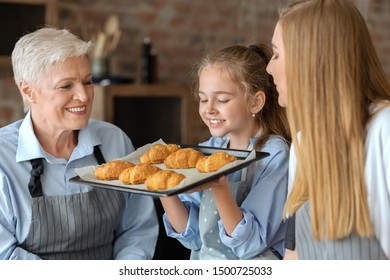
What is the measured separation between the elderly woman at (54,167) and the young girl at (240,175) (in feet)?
0.66

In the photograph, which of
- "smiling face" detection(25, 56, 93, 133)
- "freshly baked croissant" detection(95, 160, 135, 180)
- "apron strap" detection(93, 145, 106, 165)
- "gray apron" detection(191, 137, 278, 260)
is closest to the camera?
"freshly baked croissant" detection(95, 160, 135, 180)

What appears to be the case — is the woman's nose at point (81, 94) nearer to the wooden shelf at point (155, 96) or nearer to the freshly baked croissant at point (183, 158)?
the freshly baked croissant at point (183, 158)

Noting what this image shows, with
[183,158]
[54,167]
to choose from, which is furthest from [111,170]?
[54,167]

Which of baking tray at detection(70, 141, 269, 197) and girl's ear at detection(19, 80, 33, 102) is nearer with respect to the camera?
baking tray at detection(70, 141, 269, 197)

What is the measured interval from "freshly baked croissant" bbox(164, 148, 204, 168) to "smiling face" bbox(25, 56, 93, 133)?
11.4 inches

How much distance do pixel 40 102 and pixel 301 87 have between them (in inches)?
30.3

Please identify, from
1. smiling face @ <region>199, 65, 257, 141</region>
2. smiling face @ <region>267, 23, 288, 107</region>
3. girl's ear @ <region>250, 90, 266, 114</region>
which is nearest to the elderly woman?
smiling face @ <region>199, 65, 257, 141</region>

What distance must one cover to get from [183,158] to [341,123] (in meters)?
0.43

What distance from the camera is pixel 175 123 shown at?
3.52 meters

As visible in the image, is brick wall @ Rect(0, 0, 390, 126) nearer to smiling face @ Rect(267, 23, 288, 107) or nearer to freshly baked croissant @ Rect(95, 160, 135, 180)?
freshly baked croissant @ Rect(95, 160, 135, 180)

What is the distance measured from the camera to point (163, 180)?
4.09ft

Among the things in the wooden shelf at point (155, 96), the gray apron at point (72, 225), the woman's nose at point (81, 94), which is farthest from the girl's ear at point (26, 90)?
the wooden shelf at point (155, 96)

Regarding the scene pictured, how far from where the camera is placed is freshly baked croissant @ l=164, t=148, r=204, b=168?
142 centimetres

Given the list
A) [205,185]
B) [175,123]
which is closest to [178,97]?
[175,123]
